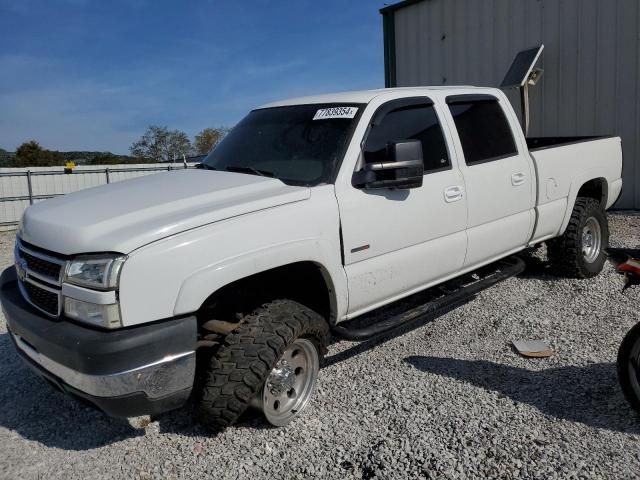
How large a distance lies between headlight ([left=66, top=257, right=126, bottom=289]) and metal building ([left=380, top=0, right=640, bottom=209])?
9383 millimetres

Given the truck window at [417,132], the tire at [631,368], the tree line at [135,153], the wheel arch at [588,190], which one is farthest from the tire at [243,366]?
the tree line at [135,153]

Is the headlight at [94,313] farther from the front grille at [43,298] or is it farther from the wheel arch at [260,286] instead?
the wheel arch at [260,286]

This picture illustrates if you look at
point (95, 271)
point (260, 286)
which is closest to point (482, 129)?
point (260, 286)

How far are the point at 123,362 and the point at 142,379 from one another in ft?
0.42

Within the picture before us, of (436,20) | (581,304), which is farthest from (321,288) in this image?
(436,20)

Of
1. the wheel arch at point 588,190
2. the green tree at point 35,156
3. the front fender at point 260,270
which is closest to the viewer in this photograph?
the front fender at point 260,270

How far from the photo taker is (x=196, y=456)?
2.98m

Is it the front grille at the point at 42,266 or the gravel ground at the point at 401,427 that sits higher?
the front grille at the point at 42,266

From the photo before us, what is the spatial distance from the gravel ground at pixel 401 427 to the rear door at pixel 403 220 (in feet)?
2.00

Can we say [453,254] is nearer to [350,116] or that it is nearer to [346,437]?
[350,116]

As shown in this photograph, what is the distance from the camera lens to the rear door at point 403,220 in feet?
11.3

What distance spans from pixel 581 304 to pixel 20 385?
15.3ft

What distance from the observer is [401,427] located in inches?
124

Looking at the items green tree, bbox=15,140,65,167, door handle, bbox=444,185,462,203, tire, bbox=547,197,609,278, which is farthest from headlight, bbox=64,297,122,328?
green tree, bbox=15,140,65,167
